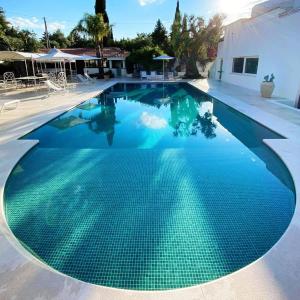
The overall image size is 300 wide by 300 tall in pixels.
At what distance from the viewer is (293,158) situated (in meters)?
5.14

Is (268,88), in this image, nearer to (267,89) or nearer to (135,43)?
(267,89)

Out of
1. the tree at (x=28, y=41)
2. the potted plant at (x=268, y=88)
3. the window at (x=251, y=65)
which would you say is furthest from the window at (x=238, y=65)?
the tree at (x=28, y=41)

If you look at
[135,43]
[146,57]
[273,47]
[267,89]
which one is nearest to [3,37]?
[146,57]

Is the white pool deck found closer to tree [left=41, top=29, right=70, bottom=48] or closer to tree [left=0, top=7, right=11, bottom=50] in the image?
tree [left=0, top=7, right=11, bottom=50]

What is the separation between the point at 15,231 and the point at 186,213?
7.87 ft

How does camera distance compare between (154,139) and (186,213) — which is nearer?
(186,213)

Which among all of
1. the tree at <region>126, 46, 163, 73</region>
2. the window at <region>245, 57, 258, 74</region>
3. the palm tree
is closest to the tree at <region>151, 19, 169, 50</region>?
the tree at <region>126, 46, 163, 73</region>

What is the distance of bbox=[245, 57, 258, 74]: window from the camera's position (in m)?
15.9

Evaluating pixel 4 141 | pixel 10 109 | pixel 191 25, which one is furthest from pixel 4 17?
pixel 4 141

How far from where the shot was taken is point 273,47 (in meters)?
13.5

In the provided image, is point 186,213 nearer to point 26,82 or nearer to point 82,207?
point 82,207

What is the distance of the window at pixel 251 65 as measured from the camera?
15.9 meters

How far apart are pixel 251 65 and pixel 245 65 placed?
0.96 m

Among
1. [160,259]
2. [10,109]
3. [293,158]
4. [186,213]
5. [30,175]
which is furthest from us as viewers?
[10,109]
